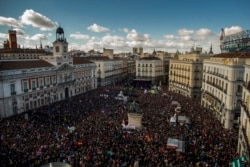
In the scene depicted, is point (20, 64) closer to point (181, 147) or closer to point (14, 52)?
point (181, 147)

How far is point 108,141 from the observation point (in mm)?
24625

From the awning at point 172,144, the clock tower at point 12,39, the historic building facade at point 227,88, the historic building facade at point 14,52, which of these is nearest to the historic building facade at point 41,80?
the awning at point 172,144

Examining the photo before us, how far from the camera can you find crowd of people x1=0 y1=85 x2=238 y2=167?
20167mm

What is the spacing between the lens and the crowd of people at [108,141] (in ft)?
66.2

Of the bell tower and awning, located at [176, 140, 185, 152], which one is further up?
the bell tower

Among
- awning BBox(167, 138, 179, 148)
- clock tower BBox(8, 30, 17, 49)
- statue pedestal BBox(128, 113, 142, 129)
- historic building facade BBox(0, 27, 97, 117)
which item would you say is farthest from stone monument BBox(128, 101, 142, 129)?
clock tower BBox(8, 30, 17, 49)

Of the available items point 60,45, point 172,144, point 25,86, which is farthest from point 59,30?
point 172,144

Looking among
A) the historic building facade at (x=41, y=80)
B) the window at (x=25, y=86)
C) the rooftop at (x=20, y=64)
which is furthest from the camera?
the window at (x=25, y=86)

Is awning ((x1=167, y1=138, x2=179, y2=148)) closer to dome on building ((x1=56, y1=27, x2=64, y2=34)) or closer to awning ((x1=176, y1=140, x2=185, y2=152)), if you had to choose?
awning ((x1=176, y1=140, x2=185, y2=152))

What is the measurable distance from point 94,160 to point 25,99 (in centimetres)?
2793

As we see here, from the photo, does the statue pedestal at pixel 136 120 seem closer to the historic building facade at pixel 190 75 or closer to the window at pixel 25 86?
the window at pixel 25 86

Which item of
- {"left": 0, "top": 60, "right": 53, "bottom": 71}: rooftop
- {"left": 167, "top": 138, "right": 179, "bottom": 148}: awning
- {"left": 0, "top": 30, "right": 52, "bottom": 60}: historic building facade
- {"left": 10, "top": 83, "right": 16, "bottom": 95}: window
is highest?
{"left": 0, "top": 30, "right": 52, "bottom": 60}: historic building facade

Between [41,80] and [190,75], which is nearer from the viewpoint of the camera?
[41,80]

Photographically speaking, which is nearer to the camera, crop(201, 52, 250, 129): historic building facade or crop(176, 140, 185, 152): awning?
crop(176, 140, 185, 152): awning
